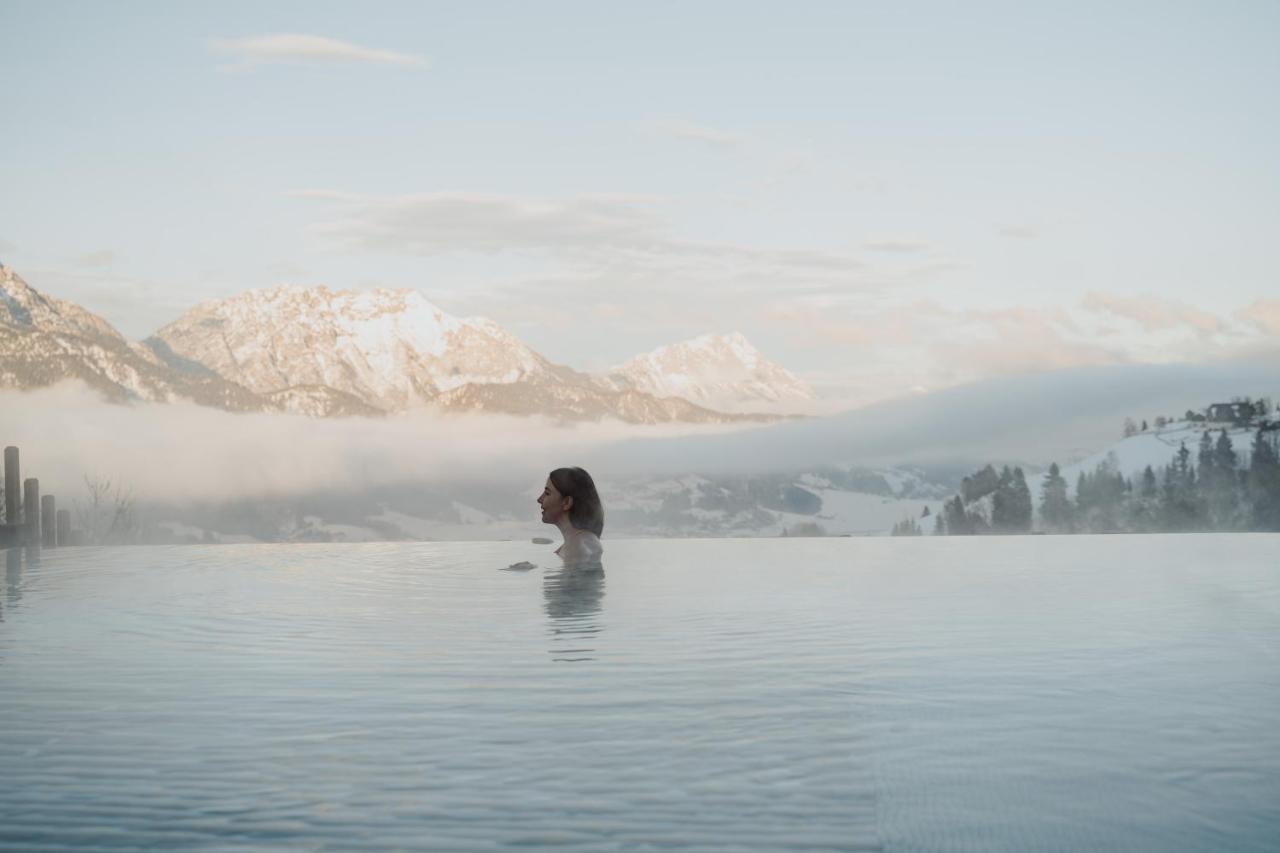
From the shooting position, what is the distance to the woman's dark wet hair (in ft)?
88.3

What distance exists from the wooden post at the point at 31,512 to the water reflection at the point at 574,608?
49136mm

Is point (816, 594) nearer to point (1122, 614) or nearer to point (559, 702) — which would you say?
point (1122, 614)

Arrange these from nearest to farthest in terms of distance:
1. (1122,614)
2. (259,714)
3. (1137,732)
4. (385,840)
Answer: (385,840) < (1137,732) < (259,714) < (1122,614)

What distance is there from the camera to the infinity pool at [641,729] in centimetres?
606

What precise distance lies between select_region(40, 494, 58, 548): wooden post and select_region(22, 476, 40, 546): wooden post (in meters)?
2.85

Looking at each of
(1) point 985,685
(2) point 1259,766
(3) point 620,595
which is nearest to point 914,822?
(2) point 1259,766

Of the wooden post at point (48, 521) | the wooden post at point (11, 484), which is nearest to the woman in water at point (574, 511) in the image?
the wooden post at point (11, 484)

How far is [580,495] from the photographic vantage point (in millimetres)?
27297

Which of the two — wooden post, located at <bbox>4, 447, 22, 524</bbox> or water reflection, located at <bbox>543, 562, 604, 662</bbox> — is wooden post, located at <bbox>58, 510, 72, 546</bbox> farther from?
water reflection, located at <bbox>543, 562, 604, 662</bbox>

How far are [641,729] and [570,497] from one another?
1869 centimetres

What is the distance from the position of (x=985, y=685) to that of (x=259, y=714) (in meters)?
5.53

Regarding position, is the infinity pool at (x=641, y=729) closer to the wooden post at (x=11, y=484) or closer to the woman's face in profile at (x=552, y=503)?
the woman's face in profile at (x=552, y=503)

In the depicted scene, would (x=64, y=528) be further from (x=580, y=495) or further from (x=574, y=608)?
(x=574, y=608)

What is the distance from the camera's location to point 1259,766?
290 inches
